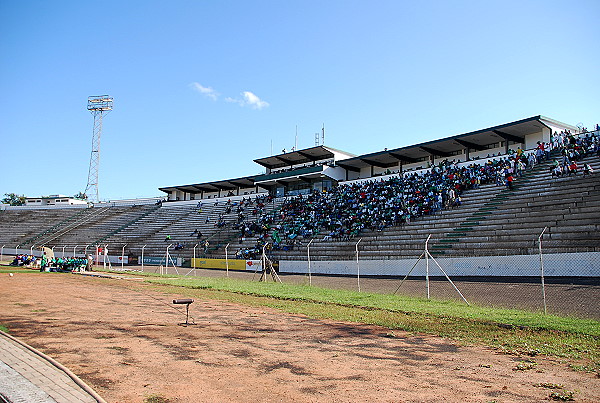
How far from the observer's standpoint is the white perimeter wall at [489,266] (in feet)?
66.1

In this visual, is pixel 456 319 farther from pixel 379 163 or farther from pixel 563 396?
pixel 379 163

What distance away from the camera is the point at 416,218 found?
31984 mm

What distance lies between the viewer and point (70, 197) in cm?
7769

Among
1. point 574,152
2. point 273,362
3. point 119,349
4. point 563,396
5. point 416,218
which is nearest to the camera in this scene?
point 563,396

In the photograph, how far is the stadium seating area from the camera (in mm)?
24047

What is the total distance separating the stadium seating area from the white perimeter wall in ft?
1.64

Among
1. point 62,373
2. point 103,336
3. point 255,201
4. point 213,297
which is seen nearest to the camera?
point 62,373

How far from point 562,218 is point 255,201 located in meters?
36.7

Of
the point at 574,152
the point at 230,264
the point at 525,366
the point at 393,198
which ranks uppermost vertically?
the point at 574,152

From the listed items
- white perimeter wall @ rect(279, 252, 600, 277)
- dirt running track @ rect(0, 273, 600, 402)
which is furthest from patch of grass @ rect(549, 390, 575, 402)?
white perimeter wall @ rect(279, 252, 600, 277)

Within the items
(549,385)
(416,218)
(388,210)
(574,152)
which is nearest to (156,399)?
(549,385)

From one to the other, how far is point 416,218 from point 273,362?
26353 millimetres

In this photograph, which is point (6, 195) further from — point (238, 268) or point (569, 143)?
point (569, 143)

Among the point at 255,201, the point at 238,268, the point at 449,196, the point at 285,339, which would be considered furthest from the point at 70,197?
the point at 285,339
